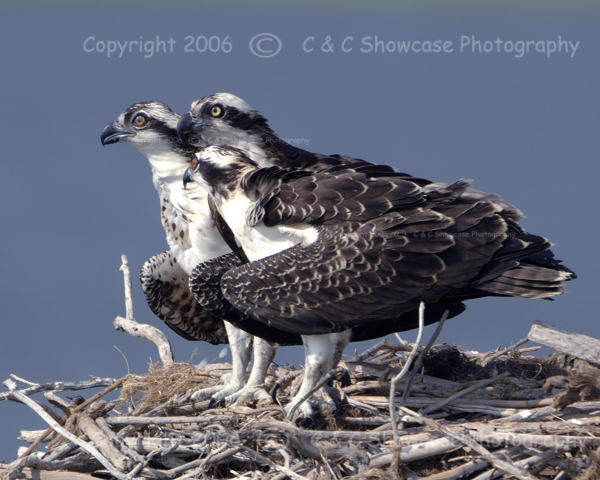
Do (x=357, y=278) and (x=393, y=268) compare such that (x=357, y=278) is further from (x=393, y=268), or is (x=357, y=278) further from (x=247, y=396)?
(x=247, y=396)

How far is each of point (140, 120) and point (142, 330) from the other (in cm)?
198

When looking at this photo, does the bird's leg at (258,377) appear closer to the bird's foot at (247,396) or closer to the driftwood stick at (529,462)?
the bird's foot at (247,396)

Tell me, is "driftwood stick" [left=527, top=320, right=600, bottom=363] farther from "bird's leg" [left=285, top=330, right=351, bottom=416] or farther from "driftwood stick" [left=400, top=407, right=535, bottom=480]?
"bird's leg" [left=285, top=330, right=351, bottom=416]

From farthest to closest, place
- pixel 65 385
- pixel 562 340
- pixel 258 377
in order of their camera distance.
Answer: pixel 258 377, pixel 65 385, pixel 562 340

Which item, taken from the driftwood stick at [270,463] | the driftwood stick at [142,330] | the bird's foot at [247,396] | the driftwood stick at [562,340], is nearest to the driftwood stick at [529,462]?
the driftwood stick at [562,340]

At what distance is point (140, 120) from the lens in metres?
7.46

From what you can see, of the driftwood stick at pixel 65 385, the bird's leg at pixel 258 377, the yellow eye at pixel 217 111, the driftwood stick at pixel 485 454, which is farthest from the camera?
the yellow eye at pixel 217 111

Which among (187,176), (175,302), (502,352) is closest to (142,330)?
(175,302)

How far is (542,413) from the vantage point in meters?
5.90

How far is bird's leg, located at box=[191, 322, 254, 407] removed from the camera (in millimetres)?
6961

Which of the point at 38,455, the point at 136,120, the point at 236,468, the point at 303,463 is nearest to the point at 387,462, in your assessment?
the point at 303,463

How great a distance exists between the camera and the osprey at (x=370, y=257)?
597 centimetres

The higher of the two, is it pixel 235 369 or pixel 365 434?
pixel 235 369

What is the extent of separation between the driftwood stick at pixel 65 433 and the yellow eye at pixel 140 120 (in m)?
2.55
